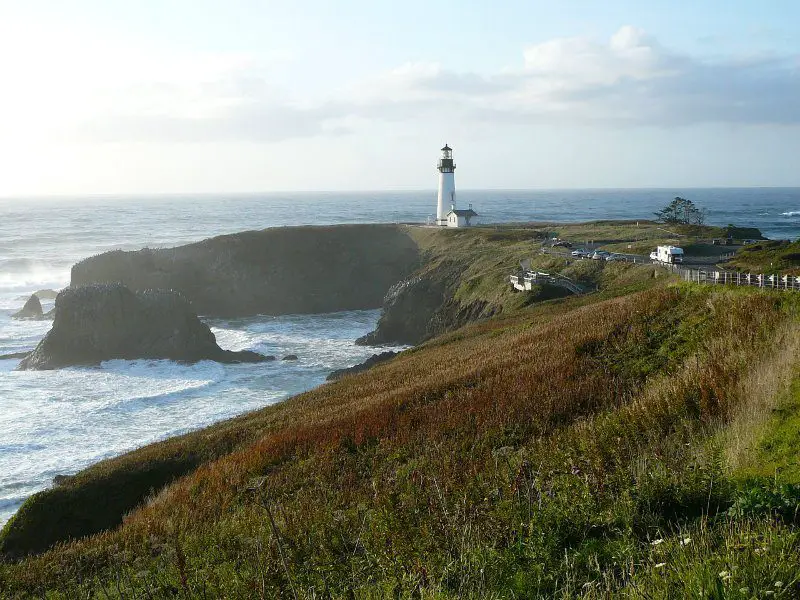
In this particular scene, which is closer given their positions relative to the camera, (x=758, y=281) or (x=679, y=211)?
(x=758, y=281)

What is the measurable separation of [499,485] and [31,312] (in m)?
70.5

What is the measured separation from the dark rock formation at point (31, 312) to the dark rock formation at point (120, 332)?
18.2 m

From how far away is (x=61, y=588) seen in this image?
990cm

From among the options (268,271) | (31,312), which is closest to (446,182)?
(268,271)

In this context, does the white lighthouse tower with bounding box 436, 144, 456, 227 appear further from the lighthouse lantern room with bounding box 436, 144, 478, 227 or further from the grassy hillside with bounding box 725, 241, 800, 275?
the grassy hillside with bounding box 725, 241, 800, 275

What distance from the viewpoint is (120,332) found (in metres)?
50.3

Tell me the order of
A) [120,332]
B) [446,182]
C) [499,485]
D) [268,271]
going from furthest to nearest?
1. [446,182]
2. [268,271]
3. [120,332]
4. [499,485]

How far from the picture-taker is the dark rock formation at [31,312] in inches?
2613

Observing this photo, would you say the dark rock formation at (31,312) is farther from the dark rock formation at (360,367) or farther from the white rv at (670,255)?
the white rv at (670,255)

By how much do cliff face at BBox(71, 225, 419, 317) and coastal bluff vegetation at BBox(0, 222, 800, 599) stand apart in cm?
4774

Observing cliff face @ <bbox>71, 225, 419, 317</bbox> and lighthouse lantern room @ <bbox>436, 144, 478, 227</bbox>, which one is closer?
cliff face @ <bbox>71, 225, 419, 317</bbox>

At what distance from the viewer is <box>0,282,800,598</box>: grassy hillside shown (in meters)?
5.76

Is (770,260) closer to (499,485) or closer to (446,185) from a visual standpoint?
(499,485)

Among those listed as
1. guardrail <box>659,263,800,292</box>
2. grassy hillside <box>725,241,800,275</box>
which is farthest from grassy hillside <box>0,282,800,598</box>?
grassy hillside <box>725,241,800,275</box>
